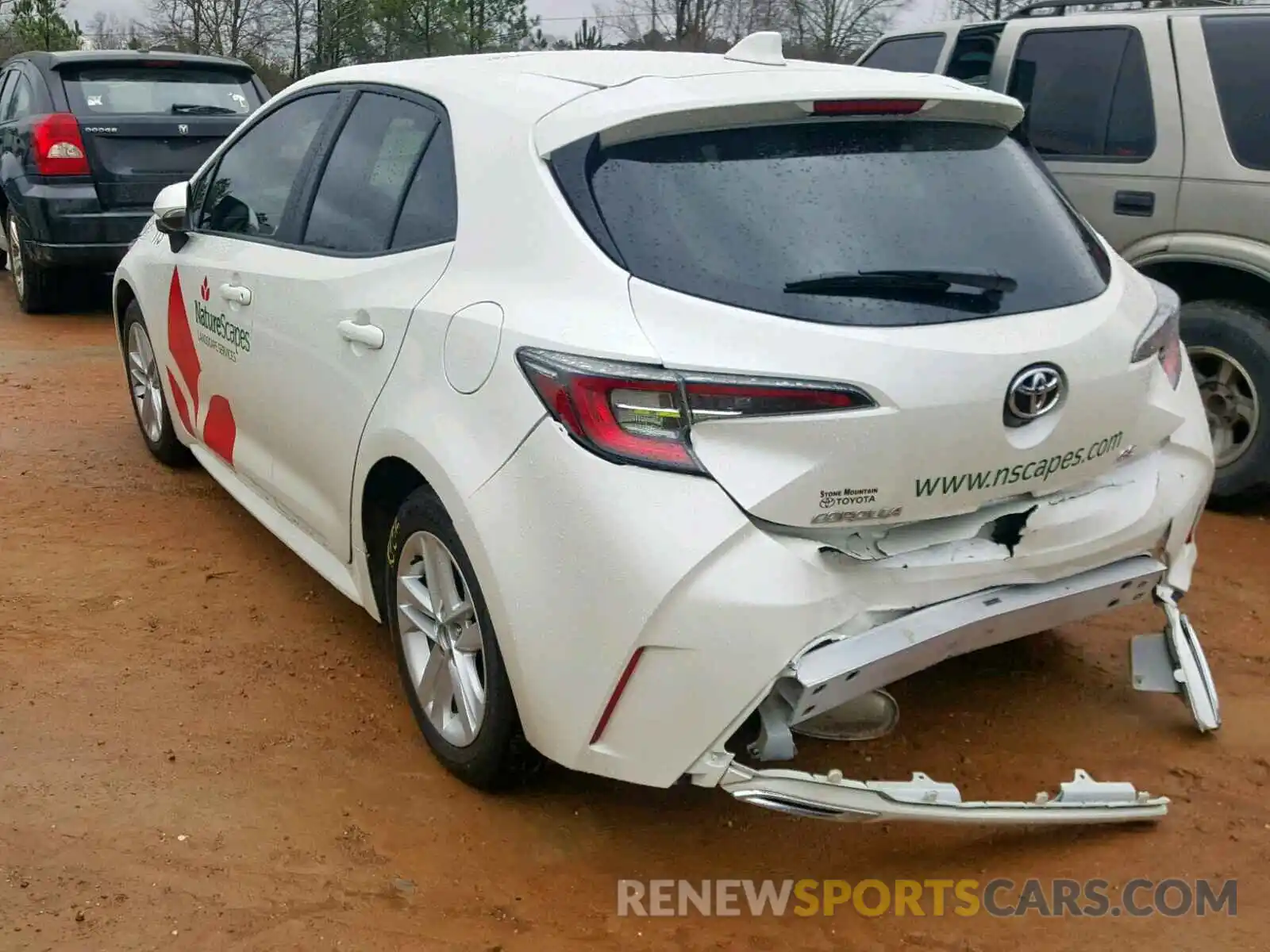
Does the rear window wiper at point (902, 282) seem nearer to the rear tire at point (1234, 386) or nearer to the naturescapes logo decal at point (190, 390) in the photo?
the naturescapes logo decal at point (190, 390)

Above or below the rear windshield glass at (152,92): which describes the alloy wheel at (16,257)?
below

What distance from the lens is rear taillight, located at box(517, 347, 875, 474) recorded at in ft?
7.85

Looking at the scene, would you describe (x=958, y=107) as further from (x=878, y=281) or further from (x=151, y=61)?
(x=151, y=61)

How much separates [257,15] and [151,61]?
2060 centimetres

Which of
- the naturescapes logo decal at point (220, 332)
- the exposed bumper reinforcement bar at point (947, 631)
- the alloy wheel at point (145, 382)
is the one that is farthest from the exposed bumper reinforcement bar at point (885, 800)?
the alloy wheel at point (145, 382)

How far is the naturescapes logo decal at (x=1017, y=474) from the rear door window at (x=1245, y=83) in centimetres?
261

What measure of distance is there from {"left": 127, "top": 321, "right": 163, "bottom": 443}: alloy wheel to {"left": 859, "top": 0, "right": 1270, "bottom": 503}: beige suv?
3.67 metres

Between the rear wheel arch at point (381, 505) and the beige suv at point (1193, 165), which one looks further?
the beige suv at point (1193, 165)

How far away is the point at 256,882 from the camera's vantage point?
277 cm

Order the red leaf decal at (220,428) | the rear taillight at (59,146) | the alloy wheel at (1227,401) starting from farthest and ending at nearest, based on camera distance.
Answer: the rear taillight at (59,146) < the alloy wheel at (1227,401) < the red leaf decal at (220,428)

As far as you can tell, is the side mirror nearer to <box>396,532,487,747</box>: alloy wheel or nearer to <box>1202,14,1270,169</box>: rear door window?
<box>396,532,487,747</box>: alloy wheel

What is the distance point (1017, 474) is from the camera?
2.63 metres

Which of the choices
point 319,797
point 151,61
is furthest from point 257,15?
point 319,797

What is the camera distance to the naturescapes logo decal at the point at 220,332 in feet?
12.9
